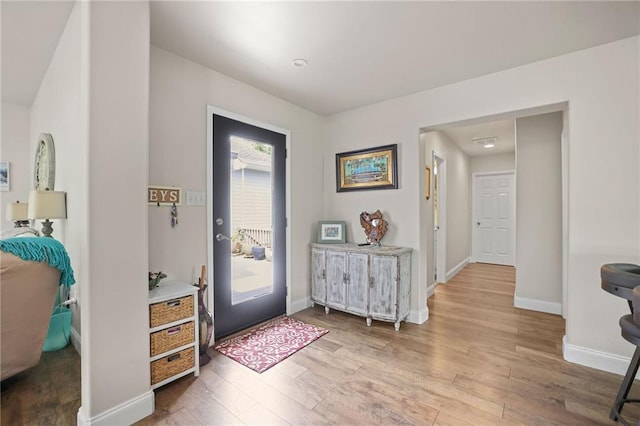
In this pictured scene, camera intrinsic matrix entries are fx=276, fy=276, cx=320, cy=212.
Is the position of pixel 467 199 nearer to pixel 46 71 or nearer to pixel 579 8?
pixel 579 8

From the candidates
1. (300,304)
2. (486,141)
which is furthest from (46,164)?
(486,141)

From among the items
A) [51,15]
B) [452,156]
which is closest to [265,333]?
[51,15]

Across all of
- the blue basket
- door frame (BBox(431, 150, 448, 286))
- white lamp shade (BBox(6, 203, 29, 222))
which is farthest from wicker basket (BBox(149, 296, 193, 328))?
door frame (BBox(431, 150, 448, 286))

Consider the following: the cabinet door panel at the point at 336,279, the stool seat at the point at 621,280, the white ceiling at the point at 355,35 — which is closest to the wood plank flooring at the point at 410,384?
the cabinet door panel at the point at 336,279

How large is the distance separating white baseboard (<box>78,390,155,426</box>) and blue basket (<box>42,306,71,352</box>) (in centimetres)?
125

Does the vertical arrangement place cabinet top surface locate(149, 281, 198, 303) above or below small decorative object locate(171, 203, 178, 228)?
below

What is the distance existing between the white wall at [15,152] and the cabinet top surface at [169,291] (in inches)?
139

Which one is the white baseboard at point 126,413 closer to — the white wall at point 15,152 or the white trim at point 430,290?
the white trim at point 430,290

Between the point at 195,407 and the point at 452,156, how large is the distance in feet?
16.9

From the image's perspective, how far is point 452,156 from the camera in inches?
199

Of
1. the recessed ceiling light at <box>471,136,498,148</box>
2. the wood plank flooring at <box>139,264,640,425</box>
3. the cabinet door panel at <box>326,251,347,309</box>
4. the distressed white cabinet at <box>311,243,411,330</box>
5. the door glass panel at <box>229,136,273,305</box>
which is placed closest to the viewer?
the wood plank flooring at <box>139,264,640,425</box>

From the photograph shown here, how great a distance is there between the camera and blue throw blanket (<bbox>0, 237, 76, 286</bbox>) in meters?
1.63

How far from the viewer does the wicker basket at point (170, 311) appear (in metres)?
1.75

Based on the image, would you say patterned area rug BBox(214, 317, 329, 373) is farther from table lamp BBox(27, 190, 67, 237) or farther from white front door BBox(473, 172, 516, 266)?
white front door BBox(473, 172, 516, 266)
